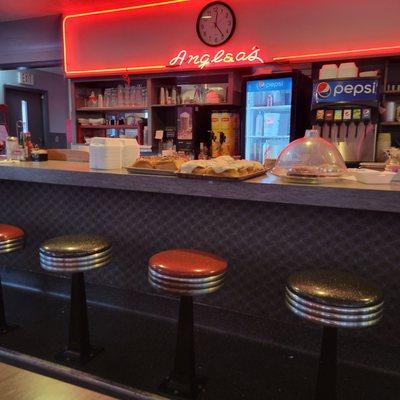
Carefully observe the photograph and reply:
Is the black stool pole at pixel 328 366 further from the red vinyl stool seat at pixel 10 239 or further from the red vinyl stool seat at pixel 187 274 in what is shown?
the red vinyl stool seat at pixel 10 239

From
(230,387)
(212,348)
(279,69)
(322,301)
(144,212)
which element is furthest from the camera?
(279,69)

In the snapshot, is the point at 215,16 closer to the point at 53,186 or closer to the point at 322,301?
the point at 53,186

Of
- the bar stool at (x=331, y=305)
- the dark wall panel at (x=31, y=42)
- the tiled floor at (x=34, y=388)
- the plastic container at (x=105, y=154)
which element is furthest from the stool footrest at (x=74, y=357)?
the dark wall panel at (x=31, y=42)

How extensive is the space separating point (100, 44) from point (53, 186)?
3.90m

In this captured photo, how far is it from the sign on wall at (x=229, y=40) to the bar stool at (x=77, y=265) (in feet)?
12.0

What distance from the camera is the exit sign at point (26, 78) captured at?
27.1ft

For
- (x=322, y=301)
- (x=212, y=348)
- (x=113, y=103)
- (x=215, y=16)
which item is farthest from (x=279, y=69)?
(x=322, y=301)

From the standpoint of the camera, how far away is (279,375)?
191cm

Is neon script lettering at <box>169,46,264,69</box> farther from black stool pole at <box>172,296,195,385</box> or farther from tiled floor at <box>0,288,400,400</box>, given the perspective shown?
black stool pole at <box>172,296,195,385</box>

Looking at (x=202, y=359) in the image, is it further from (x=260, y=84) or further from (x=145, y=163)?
(x=260, y=84)

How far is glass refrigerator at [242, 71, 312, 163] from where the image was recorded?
14.4 ft

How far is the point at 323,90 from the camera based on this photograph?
4059 millimetres

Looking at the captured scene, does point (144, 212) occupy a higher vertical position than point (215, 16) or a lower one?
lower

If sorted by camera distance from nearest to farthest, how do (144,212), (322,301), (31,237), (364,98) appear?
1. (322,301)
2. (144,212)
3. (31,237)
4. (364,98)
